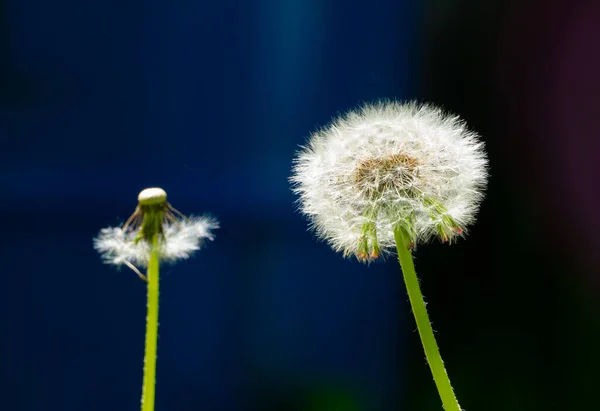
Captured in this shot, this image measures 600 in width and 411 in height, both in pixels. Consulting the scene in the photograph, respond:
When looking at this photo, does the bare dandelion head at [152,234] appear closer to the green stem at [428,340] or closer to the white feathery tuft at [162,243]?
the white feathery tuft at [162,243]

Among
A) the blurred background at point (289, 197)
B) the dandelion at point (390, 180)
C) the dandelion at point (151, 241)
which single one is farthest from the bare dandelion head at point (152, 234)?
the blurred background at point (289, 197)


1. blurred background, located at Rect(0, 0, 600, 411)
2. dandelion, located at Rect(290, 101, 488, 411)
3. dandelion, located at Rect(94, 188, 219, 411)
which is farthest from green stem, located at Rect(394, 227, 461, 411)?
blurred background, located at Rect(0, 0, 600, 411)

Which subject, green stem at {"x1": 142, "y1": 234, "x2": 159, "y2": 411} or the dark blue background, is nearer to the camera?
green stem at {"x1": 142, "y1": 234, "x2": 159, "y2": 411}

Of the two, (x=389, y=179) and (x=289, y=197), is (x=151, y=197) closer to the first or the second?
(x=389, y=179)

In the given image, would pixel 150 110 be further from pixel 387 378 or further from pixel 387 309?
pixel 387 378

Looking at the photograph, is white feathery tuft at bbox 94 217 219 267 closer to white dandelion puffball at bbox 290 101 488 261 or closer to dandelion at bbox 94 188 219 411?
dandelion at bbox 94 188 219 411

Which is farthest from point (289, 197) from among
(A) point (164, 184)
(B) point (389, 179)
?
(B) point (389, 179)

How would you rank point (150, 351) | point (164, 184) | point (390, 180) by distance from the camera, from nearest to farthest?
point (150, 351) < point (390, 180) < point (164, 184)
